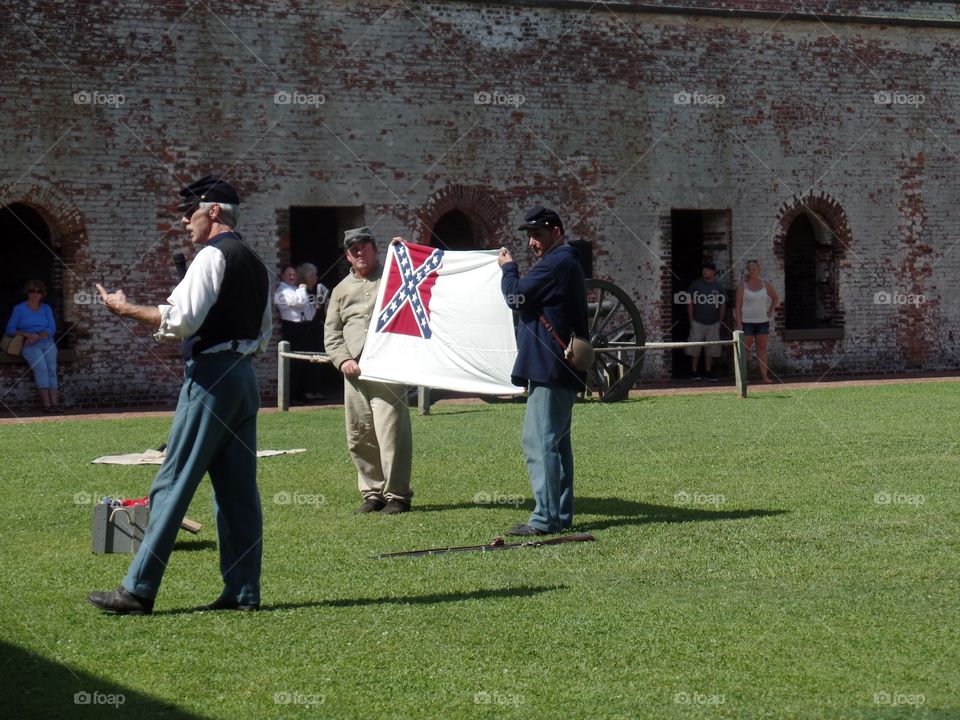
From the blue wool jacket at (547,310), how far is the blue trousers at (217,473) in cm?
251

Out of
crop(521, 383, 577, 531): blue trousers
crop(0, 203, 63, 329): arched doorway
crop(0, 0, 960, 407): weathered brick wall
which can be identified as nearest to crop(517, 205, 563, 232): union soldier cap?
crop(521, 383, 577, 531): blue trousers

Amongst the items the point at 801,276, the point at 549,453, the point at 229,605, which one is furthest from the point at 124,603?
the point at 801,276

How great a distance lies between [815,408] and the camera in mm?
17422

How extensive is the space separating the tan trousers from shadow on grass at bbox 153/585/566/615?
9.41ft

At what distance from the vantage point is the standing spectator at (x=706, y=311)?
2366 centimetres

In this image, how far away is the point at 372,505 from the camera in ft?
32.7

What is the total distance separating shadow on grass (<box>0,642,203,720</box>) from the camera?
16.8 feet

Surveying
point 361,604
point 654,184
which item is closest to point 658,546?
point 361,604

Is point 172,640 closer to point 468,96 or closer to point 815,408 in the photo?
point 815,408

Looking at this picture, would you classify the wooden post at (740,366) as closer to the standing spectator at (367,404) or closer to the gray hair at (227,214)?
the standing spectator at (367,404)

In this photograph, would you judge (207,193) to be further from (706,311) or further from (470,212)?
(706,311)

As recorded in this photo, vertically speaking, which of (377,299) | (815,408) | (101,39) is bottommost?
(815,408)

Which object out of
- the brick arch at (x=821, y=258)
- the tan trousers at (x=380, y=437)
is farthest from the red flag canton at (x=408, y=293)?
the brick arch at (x=821, y=258)

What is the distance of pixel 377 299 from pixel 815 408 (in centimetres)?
870
